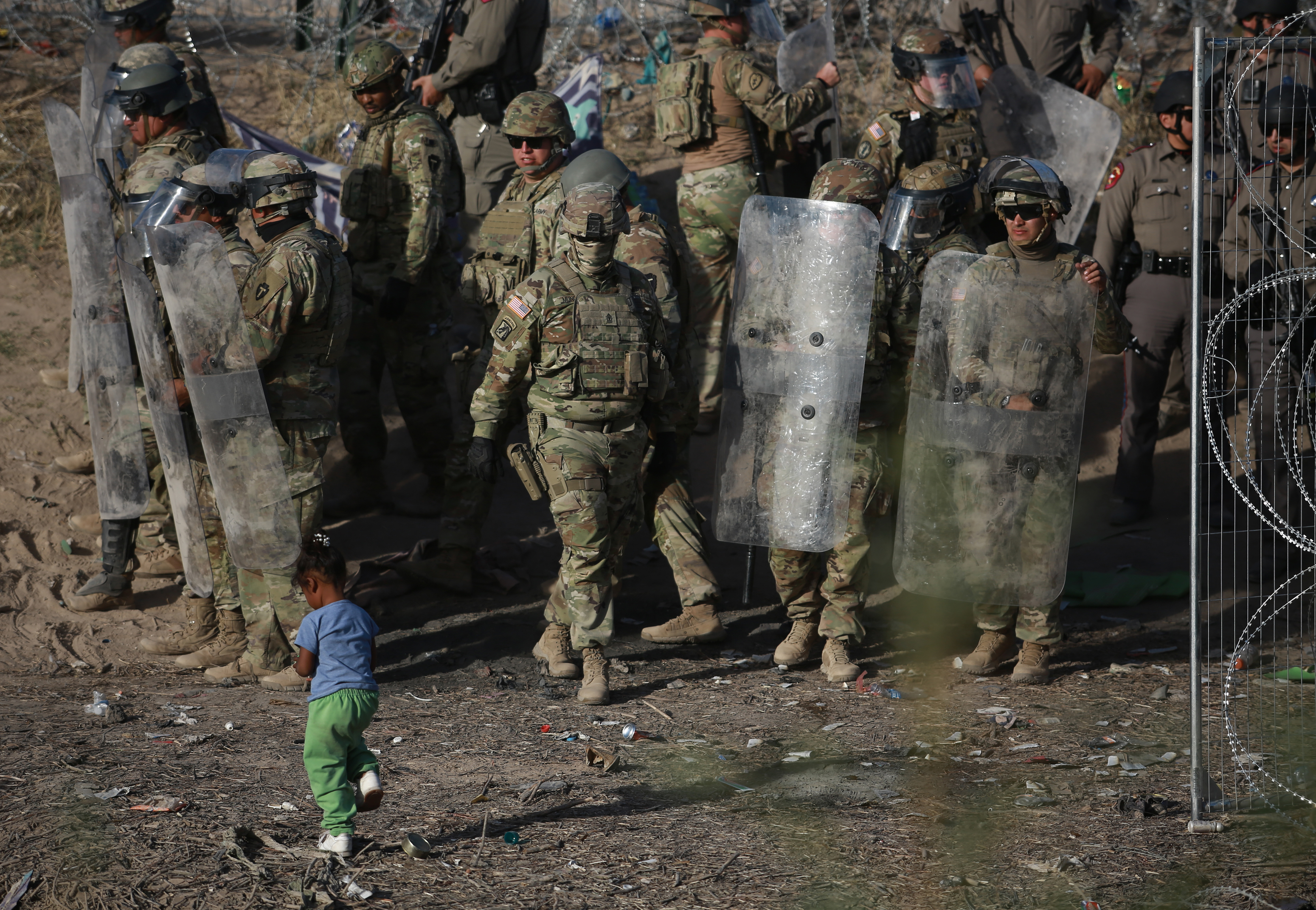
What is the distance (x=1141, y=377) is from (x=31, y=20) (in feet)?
28.7

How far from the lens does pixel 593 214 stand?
16.0 feet

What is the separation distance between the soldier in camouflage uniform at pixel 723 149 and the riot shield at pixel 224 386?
261cm

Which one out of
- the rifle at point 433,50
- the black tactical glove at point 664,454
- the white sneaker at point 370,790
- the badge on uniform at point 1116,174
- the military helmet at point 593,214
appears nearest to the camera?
the white sneaker at point 370,790

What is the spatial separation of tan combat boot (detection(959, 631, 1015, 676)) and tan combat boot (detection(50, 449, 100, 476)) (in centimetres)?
486

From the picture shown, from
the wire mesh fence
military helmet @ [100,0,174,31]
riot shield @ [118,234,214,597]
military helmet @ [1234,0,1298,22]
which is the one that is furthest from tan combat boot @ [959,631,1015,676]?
military helmet @ [100,0,174,31]

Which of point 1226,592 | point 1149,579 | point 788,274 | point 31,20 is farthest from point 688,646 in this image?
point 31,20

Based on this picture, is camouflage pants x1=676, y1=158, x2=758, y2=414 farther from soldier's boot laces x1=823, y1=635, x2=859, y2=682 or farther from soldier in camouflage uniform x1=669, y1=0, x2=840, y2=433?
soldier's boot laces x1=823, y1=635, x2=859, y2=682

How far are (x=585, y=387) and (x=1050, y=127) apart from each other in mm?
3755

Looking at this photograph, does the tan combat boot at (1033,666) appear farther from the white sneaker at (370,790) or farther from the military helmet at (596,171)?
the white sneaker at (370,790)

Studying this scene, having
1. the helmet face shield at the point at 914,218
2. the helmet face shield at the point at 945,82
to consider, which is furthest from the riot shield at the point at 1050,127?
the helmet face shield at the point at 914,218

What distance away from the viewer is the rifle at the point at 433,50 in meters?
7.84

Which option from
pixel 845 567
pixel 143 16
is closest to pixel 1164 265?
pixel 845 567

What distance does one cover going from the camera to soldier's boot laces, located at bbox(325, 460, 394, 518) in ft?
23.3

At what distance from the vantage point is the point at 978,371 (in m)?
5.06
